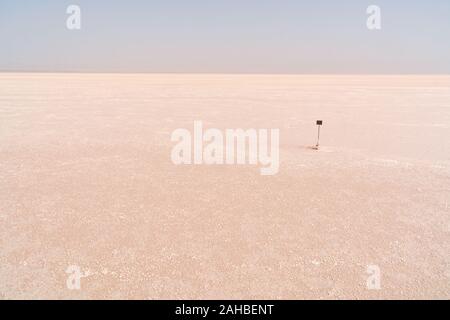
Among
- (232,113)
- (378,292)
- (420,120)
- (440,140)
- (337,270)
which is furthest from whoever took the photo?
(232,113)

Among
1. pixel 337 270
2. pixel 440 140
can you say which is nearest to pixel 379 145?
pixel 440 140

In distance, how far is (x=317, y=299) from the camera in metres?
3.54

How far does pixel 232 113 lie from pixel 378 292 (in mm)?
14857

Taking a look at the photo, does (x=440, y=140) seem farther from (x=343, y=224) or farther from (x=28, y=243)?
(x=28, y=243)
